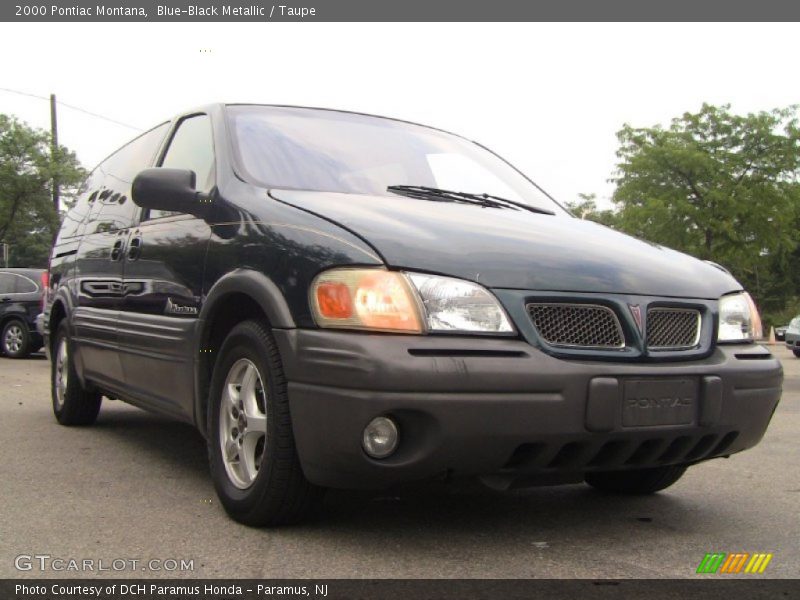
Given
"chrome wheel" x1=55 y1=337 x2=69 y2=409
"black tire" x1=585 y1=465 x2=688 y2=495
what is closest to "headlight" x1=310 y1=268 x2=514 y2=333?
"black tire" x1=585 y1=465 x2=688 y2=495

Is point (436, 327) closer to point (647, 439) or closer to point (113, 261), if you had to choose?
point (647, 439)

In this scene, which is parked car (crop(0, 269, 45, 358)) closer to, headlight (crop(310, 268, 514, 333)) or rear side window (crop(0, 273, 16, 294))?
rear side window (crop(0, 273, 16, 294))

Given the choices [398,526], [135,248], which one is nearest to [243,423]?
[398,526]

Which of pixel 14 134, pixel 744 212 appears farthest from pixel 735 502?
pixel 14 134

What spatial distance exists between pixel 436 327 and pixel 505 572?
794mm

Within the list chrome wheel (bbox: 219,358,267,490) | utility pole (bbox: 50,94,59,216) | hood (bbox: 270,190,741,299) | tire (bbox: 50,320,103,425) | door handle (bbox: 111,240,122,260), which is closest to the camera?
hood (bbox: 270,190,741,299)

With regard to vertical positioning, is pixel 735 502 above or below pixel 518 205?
below

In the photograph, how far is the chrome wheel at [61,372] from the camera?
6.05m

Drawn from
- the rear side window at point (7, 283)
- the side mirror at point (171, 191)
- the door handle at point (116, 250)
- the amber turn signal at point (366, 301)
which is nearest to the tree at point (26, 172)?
the rear side window at point (7, 283)

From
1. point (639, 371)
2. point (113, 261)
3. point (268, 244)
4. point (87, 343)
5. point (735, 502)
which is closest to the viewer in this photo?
point (639, 371)

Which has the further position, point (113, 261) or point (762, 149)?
point (762, 149)

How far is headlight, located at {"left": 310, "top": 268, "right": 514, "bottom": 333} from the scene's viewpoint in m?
2.94

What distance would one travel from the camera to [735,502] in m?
4.09

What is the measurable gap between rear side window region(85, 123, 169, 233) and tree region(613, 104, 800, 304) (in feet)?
101
